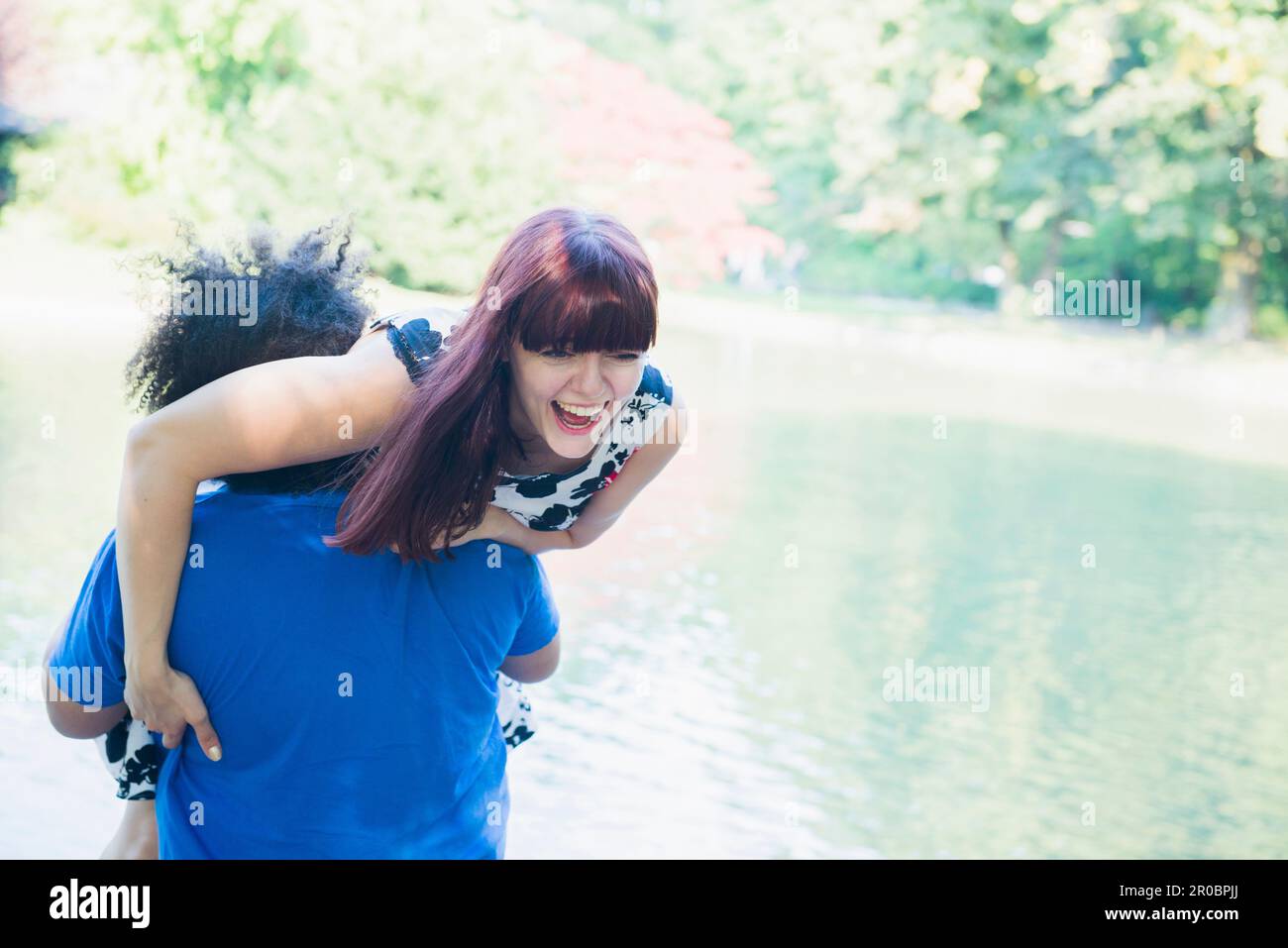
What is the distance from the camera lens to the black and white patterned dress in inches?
59.0

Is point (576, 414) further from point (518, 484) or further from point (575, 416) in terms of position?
point (518, 484)

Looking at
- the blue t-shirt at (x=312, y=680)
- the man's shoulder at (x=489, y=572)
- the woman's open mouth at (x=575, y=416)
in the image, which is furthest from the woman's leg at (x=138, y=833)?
the woman's open mouth at (x=575, y=416)

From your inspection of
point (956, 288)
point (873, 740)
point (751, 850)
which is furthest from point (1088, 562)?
point (956, 288)

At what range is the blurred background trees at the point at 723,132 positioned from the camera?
18172mm

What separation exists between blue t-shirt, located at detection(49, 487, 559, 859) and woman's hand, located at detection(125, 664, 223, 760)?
0.01 metres

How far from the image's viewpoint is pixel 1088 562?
347 inches

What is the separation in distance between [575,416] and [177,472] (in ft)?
1.38

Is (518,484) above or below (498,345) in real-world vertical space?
below

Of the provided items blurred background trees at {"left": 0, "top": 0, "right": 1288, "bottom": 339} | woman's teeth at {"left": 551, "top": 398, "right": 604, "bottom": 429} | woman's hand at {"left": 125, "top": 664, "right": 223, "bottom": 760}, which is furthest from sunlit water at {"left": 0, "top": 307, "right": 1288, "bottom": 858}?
blurred background trees at {"left": 0, "top": 0, "right": 1288, "bottom": 339}

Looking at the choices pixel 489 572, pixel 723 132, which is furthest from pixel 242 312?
pixel 723 132

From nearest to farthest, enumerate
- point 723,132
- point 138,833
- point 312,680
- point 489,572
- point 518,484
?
point 312,680
point 489,572
point 138,833
point 518,484
point 723,132

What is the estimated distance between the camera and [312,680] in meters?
1.33

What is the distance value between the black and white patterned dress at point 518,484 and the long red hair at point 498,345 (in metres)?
0.04
